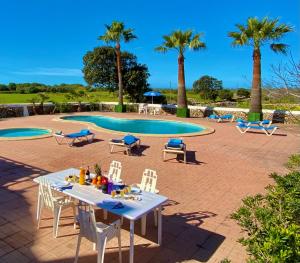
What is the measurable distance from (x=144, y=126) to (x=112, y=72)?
1729 centimetres

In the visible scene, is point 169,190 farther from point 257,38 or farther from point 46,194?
point 257,38

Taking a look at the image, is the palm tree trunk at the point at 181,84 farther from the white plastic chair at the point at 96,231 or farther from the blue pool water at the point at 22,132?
the white plastic chair at the point at 96,231

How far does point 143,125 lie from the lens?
1981 cm

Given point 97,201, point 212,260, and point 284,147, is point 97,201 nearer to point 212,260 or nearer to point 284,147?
point 212,260

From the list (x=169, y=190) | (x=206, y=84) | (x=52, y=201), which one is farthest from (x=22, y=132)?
(x=206, y=84)

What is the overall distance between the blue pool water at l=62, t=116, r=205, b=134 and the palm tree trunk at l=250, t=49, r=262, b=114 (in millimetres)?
4530

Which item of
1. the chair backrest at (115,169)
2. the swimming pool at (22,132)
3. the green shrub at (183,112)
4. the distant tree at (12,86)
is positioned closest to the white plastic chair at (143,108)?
the green shrub at (183,112)

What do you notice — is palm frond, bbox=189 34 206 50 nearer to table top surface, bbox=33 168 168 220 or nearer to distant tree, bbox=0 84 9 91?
table top surface, bbox=33 168 168 220

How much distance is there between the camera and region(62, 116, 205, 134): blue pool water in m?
17.7

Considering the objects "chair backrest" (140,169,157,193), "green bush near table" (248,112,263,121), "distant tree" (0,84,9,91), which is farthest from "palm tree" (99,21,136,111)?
"distant tree" (0,84,9,91)

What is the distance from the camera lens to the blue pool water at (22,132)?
584 inches

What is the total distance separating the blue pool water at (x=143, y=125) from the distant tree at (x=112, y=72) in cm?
1205

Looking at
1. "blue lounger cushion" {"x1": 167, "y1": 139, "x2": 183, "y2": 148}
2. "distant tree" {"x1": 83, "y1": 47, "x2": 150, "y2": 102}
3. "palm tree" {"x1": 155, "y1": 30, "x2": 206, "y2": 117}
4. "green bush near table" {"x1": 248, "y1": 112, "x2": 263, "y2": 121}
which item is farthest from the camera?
"distant tree" {"x1": 83, "y1": 47, "x2": 150, "y2": 102}

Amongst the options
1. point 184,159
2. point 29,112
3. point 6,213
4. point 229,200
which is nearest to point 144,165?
point 184,159
